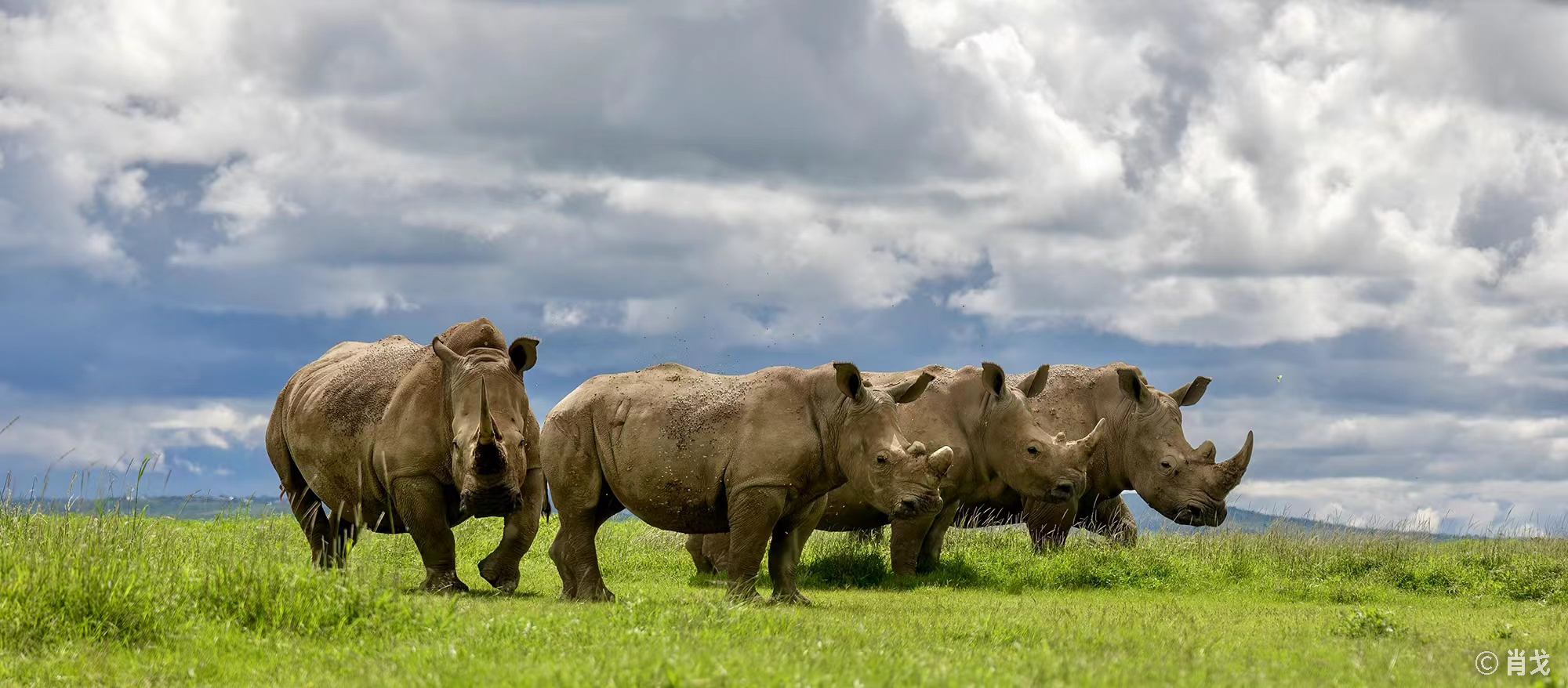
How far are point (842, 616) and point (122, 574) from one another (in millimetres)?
5292

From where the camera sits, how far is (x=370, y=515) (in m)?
14.1

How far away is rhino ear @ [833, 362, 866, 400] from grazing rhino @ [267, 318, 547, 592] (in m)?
2.76

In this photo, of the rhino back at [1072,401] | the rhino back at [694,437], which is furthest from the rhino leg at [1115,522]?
the rhino back at [694,437]

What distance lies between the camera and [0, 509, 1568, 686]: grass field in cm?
812

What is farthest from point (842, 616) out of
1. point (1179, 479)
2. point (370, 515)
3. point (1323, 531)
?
point (1323, 531)

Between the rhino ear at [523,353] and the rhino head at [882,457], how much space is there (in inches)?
108

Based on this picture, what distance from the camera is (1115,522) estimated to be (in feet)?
69.2

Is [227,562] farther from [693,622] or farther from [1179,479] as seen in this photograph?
[1179,479]

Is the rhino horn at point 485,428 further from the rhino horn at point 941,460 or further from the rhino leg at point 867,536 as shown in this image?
the rhino leg at point 867,536

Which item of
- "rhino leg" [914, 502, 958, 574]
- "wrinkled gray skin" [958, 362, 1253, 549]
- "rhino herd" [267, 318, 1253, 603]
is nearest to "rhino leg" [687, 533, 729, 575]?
"rhino leg" [914, 502, 958, 574]

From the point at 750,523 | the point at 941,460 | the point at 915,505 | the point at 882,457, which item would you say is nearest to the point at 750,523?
the point at 750,523

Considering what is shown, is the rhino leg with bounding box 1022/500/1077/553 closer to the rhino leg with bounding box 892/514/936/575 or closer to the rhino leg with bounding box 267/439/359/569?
the rhino leg with bounding box 892/514/936/575

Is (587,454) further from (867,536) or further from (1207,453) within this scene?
(1207,453)

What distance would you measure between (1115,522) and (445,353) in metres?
11.5
